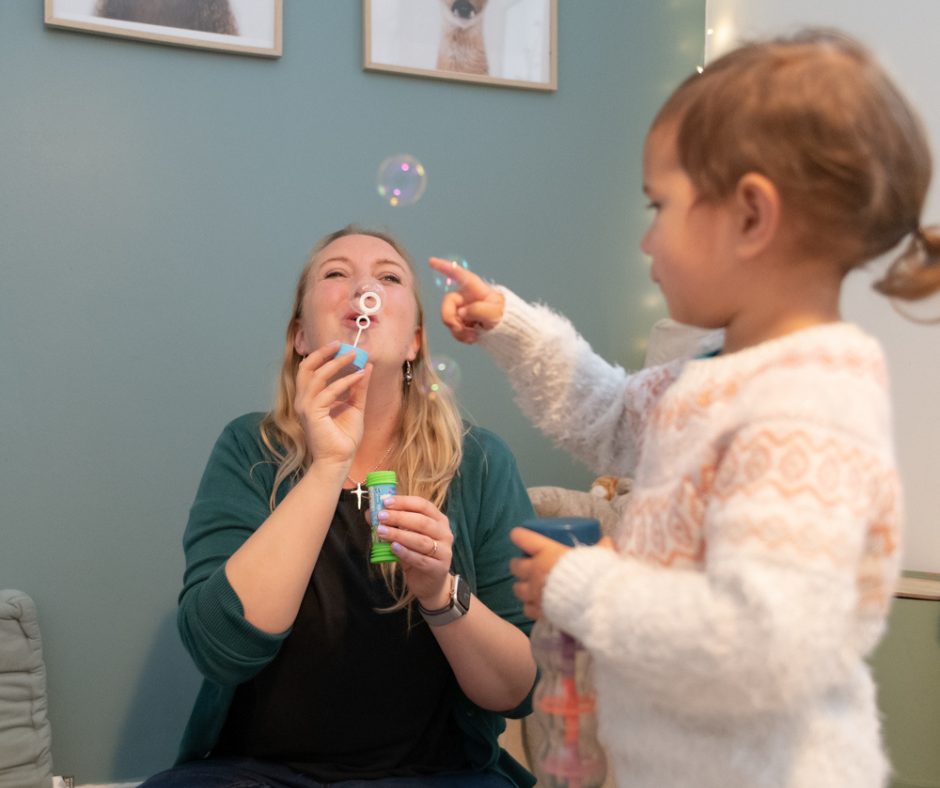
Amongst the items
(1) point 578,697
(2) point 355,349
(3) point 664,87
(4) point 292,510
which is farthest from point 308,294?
(3) point 664,87

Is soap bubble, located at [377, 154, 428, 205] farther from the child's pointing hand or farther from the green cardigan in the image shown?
the child's pointing hand

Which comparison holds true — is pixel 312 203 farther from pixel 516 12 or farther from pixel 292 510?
pixel 292 510

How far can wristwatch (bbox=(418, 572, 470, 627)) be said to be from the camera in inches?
43.9

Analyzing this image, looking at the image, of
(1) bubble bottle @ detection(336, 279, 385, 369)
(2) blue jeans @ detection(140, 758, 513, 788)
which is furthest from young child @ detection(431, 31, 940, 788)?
(1) bubble bottle @ detection(336, 279, 385, 369)

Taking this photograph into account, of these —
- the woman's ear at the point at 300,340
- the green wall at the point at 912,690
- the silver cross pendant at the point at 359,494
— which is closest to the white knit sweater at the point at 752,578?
the silver cross pendant at the point at 359,494

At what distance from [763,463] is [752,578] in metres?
0.08

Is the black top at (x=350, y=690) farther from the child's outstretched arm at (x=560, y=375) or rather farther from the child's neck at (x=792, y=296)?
the child's neck at (x=792, y=296)

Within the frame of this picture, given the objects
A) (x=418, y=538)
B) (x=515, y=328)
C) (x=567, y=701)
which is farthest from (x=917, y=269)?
(x=418, y=538)

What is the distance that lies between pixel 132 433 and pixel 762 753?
1882 millimetres

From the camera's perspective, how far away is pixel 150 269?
2189mm

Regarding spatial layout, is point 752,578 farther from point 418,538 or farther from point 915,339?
point 915,339

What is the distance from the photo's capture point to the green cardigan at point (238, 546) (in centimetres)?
111

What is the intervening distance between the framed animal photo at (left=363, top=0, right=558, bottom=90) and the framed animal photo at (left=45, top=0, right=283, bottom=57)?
0.27m

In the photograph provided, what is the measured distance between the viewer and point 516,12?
2.46m
